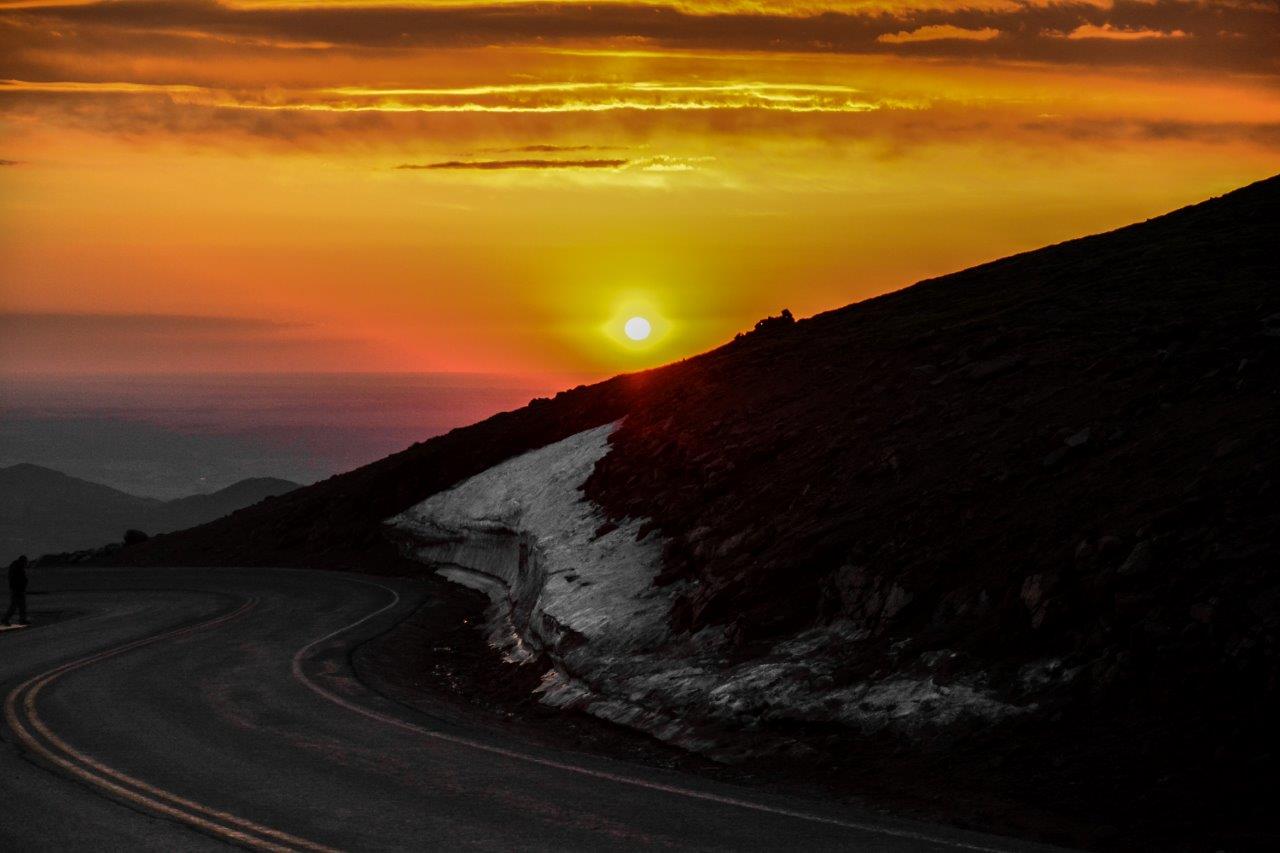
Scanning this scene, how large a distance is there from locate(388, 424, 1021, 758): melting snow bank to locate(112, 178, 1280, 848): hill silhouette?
0.47 m

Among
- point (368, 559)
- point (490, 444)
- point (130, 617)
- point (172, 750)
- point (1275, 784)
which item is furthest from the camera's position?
point (490, 444)

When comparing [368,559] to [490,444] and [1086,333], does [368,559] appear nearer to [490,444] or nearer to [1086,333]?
[490,444]

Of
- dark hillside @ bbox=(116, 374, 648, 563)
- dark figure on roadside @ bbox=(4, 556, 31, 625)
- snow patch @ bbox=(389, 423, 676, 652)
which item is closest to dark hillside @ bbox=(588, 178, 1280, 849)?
snow patch @ bbox=(389, 423, 676, 652)

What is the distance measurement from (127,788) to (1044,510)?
14.2 m

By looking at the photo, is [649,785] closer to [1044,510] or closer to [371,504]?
[1044,510]

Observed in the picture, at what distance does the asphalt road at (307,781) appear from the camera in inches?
521

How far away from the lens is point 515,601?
35.3 m

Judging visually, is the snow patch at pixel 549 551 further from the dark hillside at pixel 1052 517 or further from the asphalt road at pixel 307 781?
the asphalt road at pixel 307 781

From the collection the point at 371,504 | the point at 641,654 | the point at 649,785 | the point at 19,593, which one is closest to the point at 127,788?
the point at 649,785

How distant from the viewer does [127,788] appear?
51.2 feet

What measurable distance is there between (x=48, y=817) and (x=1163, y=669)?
1322 cm

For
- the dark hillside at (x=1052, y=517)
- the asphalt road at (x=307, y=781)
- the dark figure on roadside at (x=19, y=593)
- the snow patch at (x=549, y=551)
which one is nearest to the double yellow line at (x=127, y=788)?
the asphalt road at (x=307, y=781)

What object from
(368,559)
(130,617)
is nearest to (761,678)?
(130,617)

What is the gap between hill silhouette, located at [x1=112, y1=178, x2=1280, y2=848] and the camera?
15461 mm
